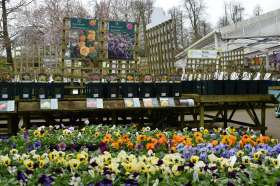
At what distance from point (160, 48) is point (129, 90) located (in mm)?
1972

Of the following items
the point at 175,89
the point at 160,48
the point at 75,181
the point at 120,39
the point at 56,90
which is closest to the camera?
the point at 75,181

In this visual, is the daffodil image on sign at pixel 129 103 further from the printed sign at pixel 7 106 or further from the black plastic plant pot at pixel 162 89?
the printed sign at pixel 7 106

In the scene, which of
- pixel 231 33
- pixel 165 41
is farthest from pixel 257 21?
pixel 165 41

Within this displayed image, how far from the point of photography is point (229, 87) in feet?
13.0

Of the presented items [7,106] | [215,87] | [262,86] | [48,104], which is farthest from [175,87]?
[7,106]

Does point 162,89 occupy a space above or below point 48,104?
above

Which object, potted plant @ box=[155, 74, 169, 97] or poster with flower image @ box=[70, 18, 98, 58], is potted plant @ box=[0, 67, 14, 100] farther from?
potted plant @ box=[155, 74, 169, 97]

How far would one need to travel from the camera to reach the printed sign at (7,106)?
122 inches

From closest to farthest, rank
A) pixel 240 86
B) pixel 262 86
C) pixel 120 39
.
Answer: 1. pixel 240 86
2. pixel 262 86
3. pixel 120 39

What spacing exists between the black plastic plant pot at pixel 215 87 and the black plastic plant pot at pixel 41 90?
223 centimetres

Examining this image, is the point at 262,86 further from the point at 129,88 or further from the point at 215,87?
the point at 129,88

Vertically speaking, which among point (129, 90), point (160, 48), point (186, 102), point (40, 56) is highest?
point (40, 56)

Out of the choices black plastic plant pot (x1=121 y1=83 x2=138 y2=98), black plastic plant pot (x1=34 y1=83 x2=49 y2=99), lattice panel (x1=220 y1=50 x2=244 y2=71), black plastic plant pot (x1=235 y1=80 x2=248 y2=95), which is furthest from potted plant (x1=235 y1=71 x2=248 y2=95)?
lattice panel (x1=220 y1=50 x2=244 y2=71)

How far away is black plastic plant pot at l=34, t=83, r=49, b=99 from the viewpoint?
10.8ft
